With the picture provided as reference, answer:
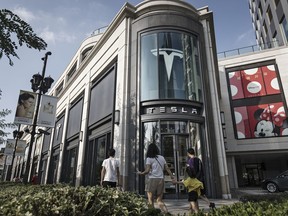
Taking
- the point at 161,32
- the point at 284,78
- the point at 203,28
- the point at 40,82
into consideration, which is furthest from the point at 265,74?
the point at 40,82

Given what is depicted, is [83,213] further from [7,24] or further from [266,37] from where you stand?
[266,37]

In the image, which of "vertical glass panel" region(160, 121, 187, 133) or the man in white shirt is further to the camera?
"vertical glass panel" region(160, 121, 187, 133)

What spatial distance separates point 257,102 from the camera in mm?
20594

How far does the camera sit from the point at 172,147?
390 inches

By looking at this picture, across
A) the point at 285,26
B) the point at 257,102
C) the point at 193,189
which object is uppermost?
the point at 285,26

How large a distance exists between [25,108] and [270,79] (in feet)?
70.8

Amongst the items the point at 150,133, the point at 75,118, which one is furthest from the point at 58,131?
the point at 150,133

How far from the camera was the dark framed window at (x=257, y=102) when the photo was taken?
63.7ft

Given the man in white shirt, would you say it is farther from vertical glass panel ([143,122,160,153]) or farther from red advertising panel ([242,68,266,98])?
red advertising panel ([242,68,266,98])

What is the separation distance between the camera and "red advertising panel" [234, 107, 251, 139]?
799 inches

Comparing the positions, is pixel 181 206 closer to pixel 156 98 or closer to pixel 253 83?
pixel 156 98

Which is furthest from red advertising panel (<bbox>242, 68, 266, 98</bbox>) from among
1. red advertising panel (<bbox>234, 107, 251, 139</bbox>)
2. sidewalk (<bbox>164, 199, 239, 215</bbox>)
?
sidewalk (<bbox>164, 199, 239, 215</bbox>)

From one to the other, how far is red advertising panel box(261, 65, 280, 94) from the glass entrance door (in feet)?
49.5

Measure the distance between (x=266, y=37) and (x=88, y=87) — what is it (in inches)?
1111
